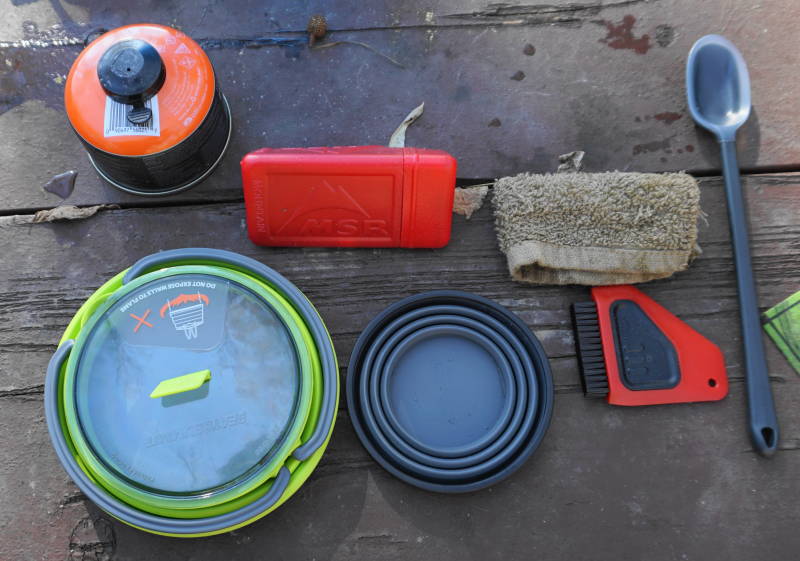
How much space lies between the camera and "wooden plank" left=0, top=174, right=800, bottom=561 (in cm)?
93

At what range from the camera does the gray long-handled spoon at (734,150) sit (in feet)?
3.15

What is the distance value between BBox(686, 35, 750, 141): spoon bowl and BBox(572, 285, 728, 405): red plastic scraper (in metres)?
0.35

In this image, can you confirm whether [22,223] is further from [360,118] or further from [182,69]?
[360,118]

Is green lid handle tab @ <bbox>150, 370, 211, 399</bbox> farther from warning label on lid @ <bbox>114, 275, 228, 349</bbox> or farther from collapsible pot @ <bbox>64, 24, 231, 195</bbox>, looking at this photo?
collapsible pot @ <bbox>64, 24, 231, 195</bbox>

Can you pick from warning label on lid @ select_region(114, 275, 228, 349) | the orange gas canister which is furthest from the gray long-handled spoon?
warning label on lid @ select_region(114, 275, 228, 349)

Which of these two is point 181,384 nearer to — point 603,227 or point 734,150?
point 603,227

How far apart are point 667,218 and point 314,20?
0.71 metres

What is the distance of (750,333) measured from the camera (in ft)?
3.21

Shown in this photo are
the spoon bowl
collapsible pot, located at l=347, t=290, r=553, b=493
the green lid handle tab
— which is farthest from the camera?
the spoon bowl

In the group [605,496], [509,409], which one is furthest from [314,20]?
[605,496]

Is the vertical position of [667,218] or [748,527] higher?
[667,218]

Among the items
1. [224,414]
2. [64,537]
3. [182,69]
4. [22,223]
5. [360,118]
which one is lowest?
[64,537]

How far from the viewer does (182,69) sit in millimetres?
906

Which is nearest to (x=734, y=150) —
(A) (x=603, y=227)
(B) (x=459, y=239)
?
(A) (x=603, y=227)
